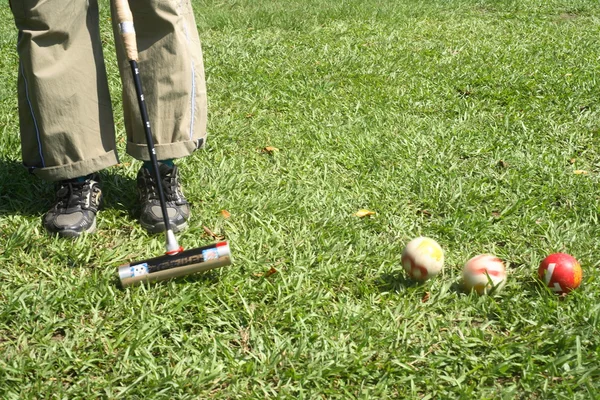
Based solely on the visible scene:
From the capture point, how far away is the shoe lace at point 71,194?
308 cm

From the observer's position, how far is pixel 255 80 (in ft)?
17.5

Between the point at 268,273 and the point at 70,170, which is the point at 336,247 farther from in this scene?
the point at 70,170

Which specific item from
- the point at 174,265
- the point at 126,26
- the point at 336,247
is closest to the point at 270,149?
the point at 336,247

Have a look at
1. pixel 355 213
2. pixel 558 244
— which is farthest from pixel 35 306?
pixel 558 244

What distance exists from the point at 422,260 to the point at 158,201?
4.09 ft

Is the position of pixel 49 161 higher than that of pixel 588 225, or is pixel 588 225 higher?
pixel 49 161

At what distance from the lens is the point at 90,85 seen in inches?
118

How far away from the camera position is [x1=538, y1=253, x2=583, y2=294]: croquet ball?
8.58ft

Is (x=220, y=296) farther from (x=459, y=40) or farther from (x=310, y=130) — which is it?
(x=459, y=40)

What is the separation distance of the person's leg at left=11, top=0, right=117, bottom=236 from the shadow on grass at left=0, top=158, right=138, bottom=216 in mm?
192

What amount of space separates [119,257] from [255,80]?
272cm

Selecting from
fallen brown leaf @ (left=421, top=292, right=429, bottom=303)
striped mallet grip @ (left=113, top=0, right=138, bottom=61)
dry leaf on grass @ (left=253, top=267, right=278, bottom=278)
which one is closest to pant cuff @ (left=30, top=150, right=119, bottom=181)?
striped mallet grip @ (left=113, top=0, right=138, bottom=61)

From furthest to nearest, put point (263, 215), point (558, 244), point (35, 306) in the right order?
point (263, 215)
point (558, 244)
point (35, 306)

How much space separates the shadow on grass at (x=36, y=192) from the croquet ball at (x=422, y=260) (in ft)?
4.43
